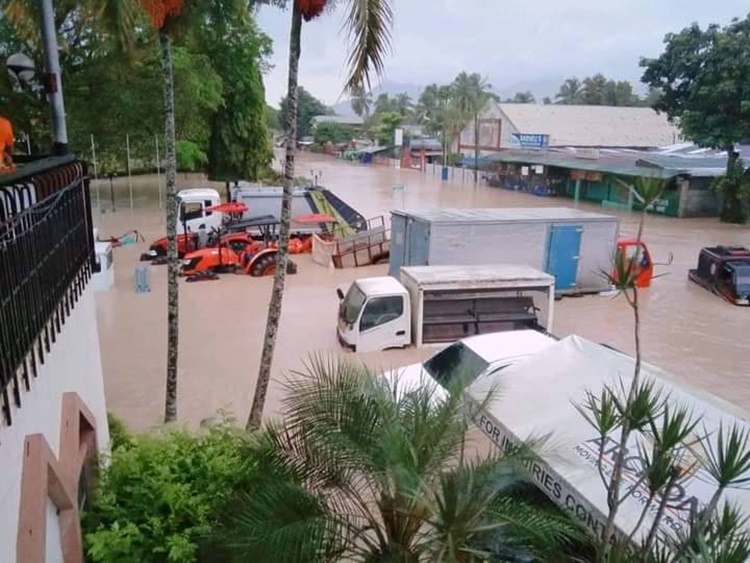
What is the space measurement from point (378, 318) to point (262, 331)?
11.7 feet

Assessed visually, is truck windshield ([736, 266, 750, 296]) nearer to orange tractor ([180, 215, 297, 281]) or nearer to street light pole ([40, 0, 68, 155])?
orange tractor ([180, 215, 297, 281])

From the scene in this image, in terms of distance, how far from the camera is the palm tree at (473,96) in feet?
218

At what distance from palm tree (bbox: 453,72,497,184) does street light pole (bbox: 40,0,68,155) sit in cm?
5693

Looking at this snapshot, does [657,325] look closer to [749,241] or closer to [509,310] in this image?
[509,310]

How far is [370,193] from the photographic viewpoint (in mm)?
49125

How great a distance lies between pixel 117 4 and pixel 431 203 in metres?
34.4

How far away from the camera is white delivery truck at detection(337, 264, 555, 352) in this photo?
1388 cm

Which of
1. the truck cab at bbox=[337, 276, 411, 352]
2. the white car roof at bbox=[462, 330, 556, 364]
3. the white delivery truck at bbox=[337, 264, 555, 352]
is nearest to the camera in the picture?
the white car roof at bbox=[462, 330, 556, 364]

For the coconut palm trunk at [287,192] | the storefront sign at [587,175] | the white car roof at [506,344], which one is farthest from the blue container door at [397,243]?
the storefront sign at [587,175]

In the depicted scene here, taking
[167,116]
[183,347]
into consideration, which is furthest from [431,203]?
[167,116]

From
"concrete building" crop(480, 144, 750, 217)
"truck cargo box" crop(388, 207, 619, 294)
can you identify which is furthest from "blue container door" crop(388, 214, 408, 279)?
"concrete building" crop(480, 144, 750, 217)

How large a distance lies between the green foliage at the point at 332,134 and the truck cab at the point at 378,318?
319ft

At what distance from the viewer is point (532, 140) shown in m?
55.9

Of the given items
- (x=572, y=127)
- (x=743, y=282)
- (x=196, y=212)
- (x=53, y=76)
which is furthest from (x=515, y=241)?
(x=572, y=127)
